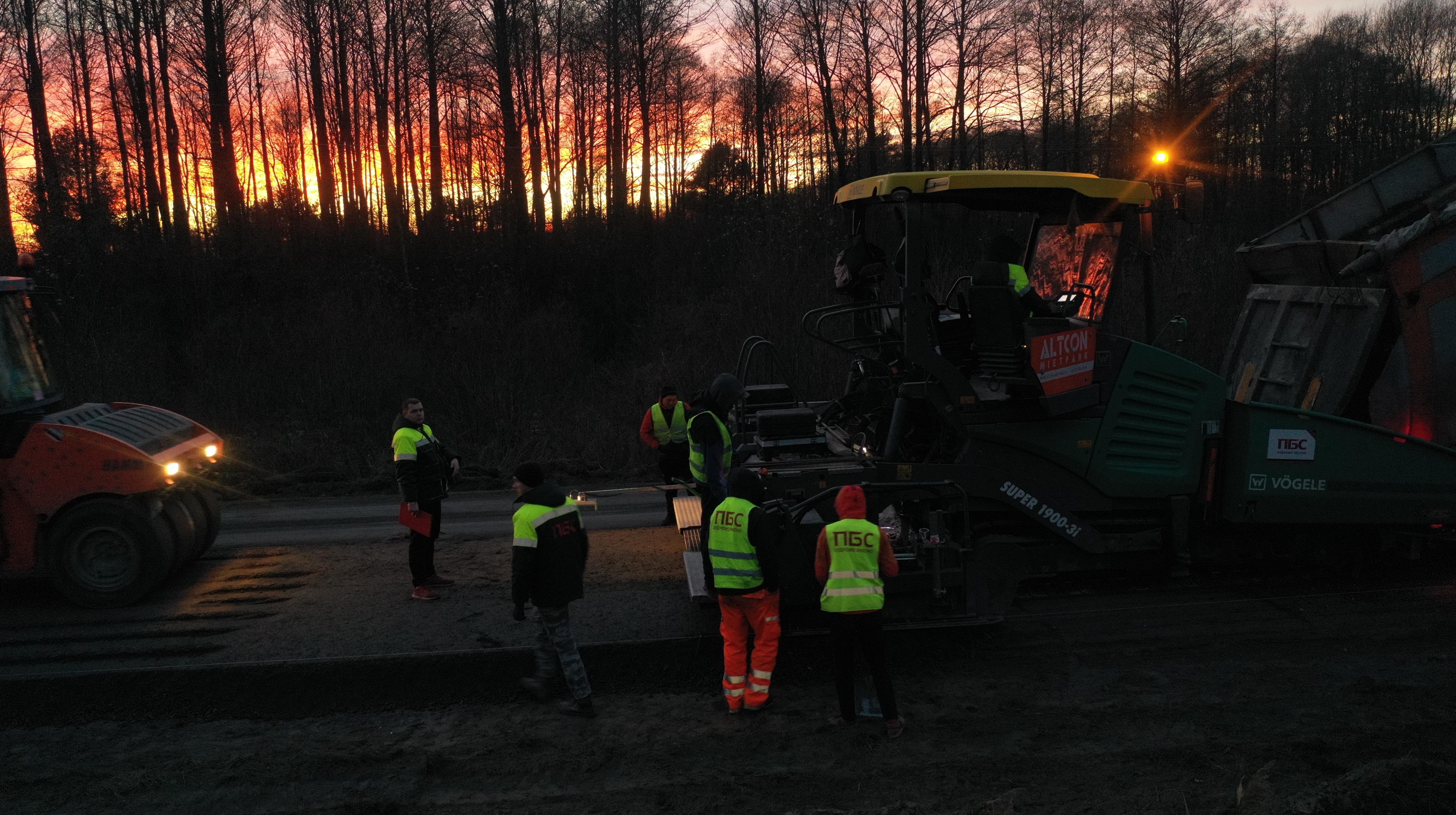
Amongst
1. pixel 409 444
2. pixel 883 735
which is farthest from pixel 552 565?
pixel 409 444

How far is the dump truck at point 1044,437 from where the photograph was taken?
675 cm

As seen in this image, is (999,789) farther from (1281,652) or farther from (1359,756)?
(1281,652)

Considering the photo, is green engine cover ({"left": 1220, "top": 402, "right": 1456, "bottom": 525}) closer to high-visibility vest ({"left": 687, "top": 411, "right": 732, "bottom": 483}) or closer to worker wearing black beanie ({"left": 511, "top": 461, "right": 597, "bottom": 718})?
high-visibility vest ({"left": 687, "top": 411, "right": 732, "bottom": 483})

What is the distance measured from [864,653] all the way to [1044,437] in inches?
91.5

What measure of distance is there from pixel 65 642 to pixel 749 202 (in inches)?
944

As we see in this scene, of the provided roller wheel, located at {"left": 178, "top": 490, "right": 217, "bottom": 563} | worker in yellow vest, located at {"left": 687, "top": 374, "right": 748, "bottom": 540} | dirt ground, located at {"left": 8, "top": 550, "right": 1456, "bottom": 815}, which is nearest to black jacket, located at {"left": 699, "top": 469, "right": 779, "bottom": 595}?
dirt ground, located at {"left": 8, "top": 550, "right": 1456, "bottom": 815}

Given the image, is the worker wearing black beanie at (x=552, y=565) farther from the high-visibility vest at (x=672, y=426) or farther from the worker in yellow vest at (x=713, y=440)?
the high-visibility vest at (x=672, y=426)

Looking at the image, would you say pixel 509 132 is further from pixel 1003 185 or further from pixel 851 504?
pixel 851 504

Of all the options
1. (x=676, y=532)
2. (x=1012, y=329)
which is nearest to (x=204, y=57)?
(x=676, y=532)

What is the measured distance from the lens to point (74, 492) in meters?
8.19

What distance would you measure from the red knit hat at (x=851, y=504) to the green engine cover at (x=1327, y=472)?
347cm

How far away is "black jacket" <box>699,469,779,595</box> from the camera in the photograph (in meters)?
5.93

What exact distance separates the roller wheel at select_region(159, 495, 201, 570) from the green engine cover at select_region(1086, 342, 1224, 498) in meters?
7.87

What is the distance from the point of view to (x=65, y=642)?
7.51 metres
